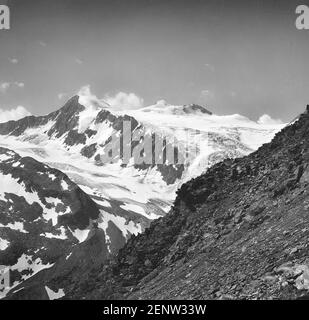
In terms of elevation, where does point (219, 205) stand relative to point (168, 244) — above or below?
above

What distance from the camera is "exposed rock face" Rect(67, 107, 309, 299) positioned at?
36.1m

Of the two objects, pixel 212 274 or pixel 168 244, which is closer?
pixel 212 274

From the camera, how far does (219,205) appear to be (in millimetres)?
59344

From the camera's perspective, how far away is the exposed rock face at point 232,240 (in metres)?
36.1

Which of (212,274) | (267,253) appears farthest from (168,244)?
(267,253)

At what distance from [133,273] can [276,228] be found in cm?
1979

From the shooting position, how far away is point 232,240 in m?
48.9
